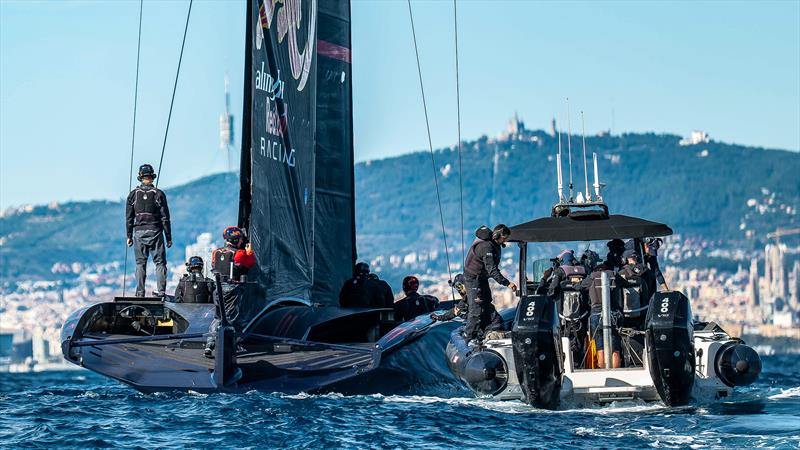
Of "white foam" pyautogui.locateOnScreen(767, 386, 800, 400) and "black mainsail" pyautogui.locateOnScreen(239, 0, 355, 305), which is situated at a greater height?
"black mainsail" pyautogui.locateOnScreen(239, 0, 355, 305)

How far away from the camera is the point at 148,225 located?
69.6 feet

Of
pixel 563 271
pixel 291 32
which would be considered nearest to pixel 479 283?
pixel 563 271

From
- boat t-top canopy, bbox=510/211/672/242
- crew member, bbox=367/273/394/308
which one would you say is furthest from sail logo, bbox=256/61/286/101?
boat t-top canopy, bbox=510/211/672/242

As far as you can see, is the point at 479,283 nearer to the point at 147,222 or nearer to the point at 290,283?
the point at 290,283

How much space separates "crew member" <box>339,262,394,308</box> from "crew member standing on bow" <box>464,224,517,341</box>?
315 cm

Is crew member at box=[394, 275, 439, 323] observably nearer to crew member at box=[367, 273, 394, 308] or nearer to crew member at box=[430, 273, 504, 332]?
crew member at box=[367, 273, 394, 308]

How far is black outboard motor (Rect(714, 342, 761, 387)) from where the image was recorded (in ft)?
53.8

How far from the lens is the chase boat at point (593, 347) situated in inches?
608

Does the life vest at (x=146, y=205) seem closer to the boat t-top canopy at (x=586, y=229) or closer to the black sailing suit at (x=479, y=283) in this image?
the black sailing suit at (x=479, y=283)

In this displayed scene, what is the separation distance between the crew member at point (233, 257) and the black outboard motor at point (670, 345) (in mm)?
5462

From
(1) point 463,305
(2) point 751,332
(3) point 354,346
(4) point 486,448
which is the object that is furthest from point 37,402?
(2) point 751,332

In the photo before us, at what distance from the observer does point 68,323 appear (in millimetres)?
20172

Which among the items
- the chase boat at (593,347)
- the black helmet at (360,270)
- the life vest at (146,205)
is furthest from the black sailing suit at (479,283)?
the life vest at (146,205)

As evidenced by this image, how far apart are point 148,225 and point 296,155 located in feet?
7.18
